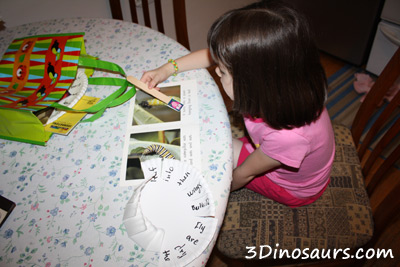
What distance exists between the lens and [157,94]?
800 millimetres

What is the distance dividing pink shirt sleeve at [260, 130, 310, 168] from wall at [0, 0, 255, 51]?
1165 mm

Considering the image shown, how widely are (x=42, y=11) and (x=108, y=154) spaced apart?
3.17ft

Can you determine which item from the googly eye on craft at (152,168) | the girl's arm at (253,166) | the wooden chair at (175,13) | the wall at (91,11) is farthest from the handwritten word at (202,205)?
the wall at (91,11)

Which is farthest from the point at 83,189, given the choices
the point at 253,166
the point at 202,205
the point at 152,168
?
the point at 253,166

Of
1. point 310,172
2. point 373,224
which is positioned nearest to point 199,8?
point 310,172

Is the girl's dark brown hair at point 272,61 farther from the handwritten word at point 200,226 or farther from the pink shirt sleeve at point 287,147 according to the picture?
the handwritten word at point 200,226

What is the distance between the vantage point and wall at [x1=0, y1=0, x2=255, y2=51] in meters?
1.21

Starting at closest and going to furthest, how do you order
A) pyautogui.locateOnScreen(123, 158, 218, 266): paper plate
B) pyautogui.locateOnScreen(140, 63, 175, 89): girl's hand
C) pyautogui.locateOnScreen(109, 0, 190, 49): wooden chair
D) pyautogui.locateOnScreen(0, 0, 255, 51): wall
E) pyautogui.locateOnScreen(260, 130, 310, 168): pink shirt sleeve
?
pyautogui.locateOnScreen(123, 158, 218, 266): paper plate, pyautogui.locateOnScreen(260, 130, 310, 168): pink shirt sleeve, pyautogui.locateOnScreen(140, 63, 175, 89): girl's hand, pyautogui.locateOnScreen(109, 0, 190, 49): wooden chair, pyautogui.locateOnScreen(0, 0, 255, 51): wall

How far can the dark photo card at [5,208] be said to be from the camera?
2.10ft

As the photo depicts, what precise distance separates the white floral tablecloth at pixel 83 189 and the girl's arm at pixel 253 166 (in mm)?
112

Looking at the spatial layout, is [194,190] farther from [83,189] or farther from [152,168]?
[83,189]


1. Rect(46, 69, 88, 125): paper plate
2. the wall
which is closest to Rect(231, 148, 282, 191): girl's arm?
Rect(46, 69, 88, 125): paper plate

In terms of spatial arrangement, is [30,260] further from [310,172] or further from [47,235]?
[310,172]

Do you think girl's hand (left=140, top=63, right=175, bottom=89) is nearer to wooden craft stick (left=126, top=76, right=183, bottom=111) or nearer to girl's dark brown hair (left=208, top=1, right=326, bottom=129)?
wooden craft stick (left=126, top=76, right=183, bottom=111)
